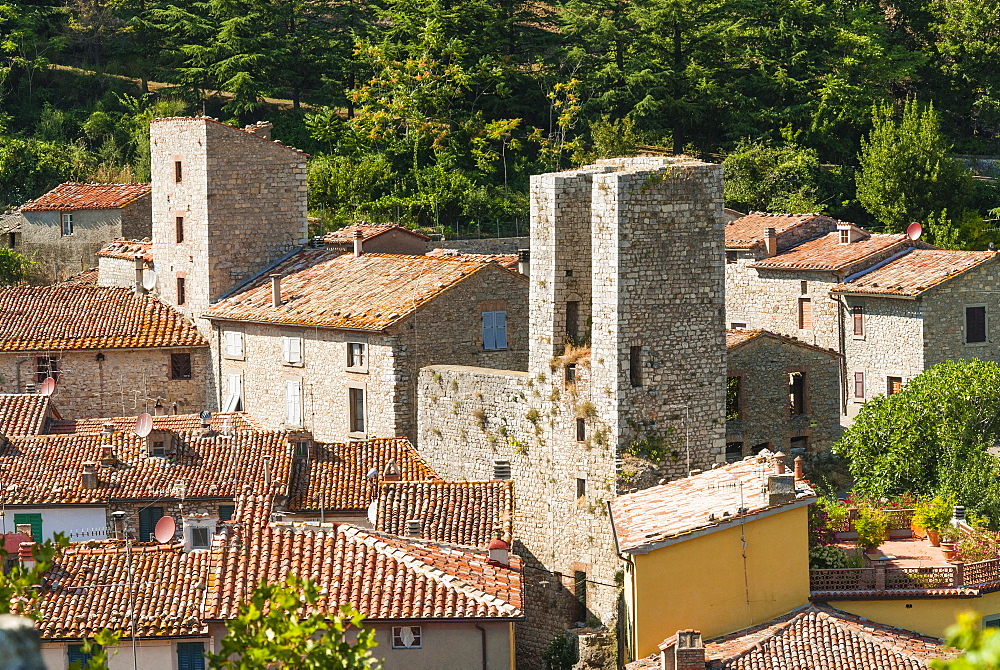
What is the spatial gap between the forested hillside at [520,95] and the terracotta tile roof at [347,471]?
80.0 ft

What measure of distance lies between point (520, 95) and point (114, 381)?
26.9 meters

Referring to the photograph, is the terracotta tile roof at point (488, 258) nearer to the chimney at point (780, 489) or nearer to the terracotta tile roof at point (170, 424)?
the terracotta tile roof at point (170, 424)

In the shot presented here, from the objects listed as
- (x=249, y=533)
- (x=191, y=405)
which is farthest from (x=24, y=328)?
(x=249, y=533)

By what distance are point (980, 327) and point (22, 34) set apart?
37.5 m

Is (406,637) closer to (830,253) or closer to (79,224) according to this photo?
(830,253)

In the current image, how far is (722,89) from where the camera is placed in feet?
205

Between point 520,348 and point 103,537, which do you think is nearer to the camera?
point 103,537

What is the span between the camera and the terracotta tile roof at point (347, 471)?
30.3 meters

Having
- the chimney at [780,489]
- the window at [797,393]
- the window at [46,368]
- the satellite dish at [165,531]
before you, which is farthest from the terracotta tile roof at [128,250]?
the chimney at [780,489]

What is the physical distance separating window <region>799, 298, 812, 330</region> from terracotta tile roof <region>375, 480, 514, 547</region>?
20473 millimetres

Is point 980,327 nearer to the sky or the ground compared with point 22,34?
nearer to the ground

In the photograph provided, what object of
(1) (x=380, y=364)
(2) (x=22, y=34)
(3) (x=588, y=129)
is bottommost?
(1) (x=380, y=364)

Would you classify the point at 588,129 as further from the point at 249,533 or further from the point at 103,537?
the point at 249,533

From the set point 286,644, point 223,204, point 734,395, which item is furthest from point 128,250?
point 286,644
